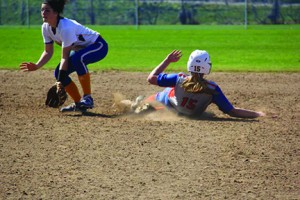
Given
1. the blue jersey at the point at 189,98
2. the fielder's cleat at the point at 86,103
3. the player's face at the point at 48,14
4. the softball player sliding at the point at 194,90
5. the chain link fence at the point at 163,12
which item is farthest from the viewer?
the chain link fence at the point at 163,12

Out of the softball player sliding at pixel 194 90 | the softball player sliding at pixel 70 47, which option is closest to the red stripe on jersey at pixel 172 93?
the softball player sliding at pixel 194 90

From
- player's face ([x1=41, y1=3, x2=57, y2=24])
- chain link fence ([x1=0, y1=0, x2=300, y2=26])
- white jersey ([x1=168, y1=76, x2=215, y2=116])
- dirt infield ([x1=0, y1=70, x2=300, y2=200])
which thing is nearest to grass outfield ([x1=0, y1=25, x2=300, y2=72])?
dirt infield ([x1=0, y1=70, x2=300, y2=200])

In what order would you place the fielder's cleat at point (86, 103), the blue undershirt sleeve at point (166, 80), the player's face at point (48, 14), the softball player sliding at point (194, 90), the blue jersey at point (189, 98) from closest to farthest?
1. the softball player sliding at point (194, 90)
2. the blue jersey at point (189, 98)
3. the blue undershirt sleeve at point (166, 80)
4. the player's face at point (48, 14)
5. the fielder's cleat at point (86, 103)

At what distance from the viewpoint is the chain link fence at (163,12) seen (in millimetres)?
35406

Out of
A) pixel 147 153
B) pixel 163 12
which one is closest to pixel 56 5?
pixel 147 153

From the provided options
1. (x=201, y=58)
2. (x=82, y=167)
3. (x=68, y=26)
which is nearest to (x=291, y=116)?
(x=201, y=58)

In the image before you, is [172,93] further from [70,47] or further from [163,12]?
[163,12]

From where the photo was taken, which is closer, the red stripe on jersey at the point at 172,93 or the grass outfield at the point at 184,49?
the red stripe on jersey at the point at 172,93

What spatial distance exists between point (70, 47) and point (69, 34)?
23cm

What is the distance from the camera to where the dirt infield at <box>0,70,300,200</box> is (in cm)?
611

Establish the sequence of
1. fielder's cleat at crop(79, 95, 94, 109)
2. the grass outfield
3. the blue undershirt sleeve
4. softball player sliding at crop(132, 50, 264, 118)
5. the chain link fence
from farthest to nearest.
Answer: the chain link fence, the grass outfield, fielder's cleat at crop(79, 95, 94, 109), the blue undershirt sleeve, softball player sliding at crop(132, 50, 264, 118)

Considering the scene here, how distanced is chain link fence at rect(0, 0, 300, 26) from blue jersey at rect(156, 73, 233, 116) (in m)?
26.2

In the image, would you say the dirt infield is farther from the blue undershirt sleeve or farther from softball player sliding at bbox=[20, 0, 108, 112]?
the blue undershirt sleeve

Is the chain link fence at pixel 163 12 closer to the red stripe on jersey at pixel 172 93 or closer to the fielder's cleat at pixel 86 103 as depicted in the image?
the fielder's cleat at pixel 86 103
